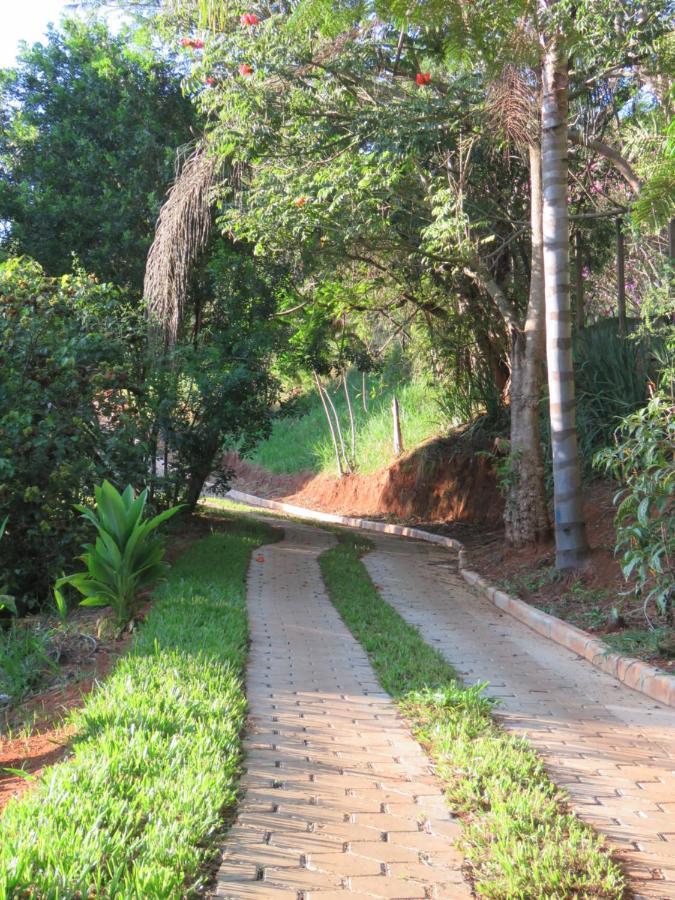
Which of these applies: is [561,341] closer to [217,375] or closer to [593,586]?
[593,586]

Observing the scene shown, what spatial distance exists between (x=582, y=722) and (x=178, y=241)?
10.2 metres

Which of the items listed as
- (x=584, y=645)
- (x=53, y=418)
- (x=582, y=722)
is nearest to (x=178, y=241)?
(x=53, y=418)

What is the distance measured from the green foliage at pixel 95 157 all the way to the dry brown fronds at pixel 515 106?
20.8 ft

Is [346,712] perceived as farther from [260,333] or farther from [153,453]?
[260,333]

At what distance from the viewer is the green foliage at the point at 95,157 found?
50.6 ft

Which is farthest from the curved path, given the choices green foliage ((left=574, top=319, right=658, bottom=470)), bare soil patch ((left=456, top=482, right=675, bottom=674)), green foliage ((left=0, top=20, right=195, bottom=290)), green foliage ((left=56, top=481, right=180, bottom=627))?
green foliage ((left=0, top=20, right=195, bottom=290))

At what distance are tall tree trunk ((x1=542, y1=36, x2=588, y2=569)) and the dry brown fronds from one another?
20.6 inches

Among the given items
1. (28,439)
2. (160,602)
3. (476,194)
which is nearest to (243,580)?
(160,602)

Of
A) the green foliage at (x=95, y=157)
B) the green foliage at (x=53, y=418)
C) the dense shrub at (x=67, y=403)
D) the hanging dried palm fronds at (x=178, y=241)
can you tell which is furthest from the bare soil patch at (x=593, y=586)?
the green foliage at (x=95, y=157)

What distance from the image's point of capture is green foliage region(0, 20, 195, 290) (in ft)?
50.6

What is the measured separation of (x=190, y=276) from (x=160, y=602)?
777 centimetres

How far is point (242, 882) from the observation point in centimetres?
318

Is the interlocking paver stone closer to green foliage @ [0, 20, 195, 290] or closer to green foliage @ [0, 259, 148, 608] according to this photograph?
green foliage @ [0, 259, 148, 608]

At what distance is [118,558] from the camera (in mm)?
7805
